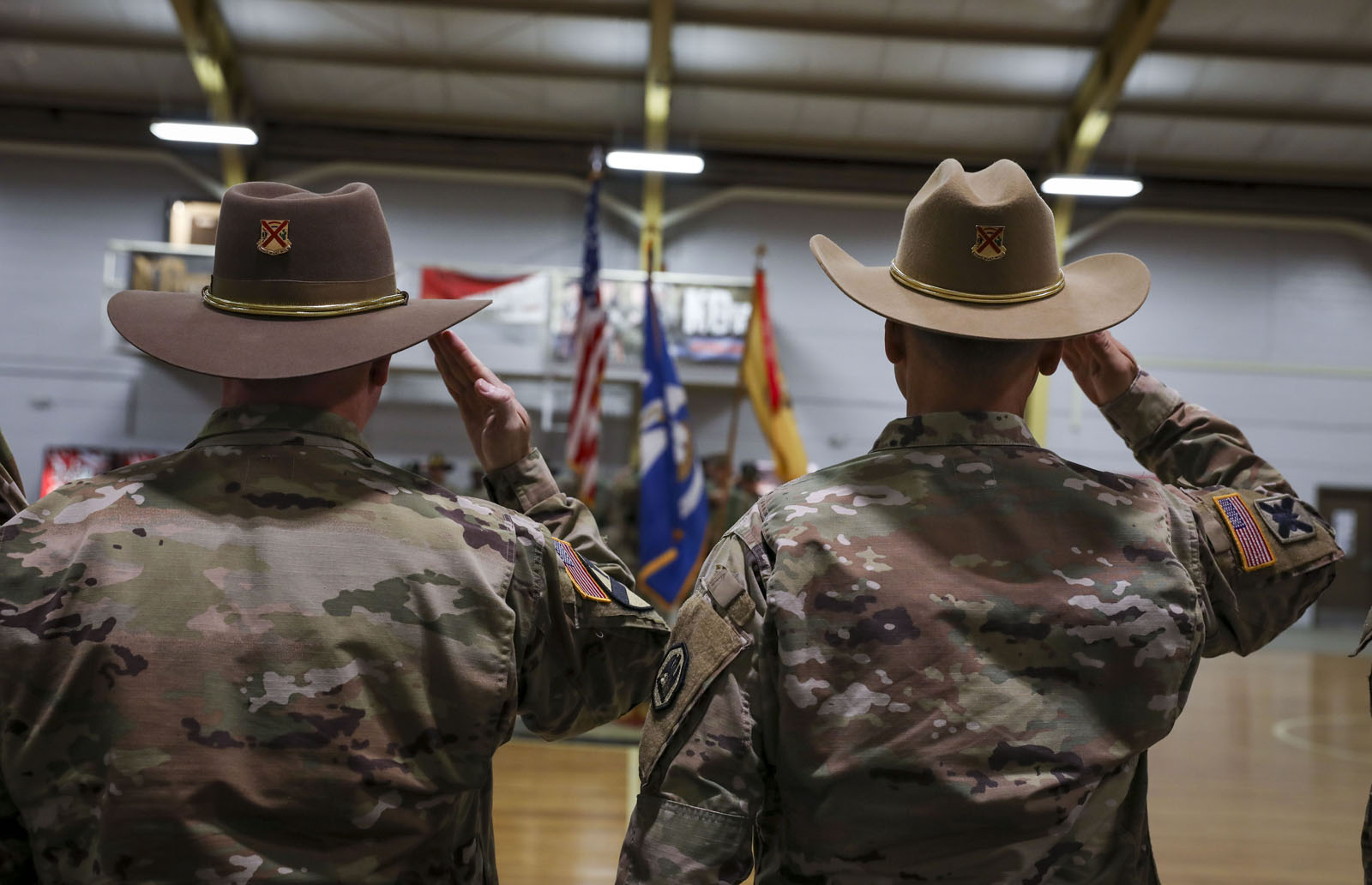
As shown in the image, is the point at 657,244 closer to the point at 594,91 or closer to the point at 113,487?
the point at 594,91

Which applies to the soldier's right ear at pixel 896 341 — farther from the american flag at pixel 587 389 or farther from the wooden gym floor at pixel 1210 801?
the american flag at pixel 587 389

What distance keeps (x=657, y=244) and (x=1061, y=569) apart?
10.6 metres

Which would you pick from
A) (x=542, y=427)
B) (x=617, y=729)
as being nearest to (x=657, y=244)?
(x=542, y=427)

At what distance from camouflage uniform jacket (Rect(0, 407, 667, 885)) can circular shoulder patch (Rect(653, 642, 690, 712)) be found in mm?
180

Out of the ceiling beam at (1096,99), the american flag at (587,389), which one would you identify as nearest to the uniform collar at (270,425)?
the american flag at (587,389)

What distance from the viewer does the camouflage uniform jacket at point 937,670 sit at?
1.18 metres

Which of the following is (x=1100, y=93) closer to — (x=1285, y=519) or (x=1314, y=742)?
(x=1314, y=742)

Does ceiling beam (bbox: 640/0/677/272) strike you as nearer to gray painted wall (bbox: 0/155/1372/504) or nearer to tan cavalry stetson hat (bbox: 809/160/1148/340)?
gray painted wall (bbox: 0/155/1372/504)

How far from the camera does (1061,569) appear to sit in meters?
1.26

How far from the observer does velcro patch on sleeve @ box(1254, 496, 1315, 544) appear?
135cm

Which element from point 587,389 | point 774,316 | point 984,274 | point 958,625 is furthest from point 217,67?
point 958,625

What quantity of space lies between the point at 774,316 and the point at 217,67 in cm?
632

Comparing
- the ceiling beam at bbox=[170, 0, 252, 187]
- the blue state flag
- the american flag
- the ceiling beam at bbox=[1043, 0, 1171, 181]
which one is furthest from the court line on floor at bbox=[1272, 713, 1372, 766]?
the ceiling beam at bbox=[170, 0, 252, 187]

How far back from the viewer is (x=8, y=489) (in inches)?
53.6
